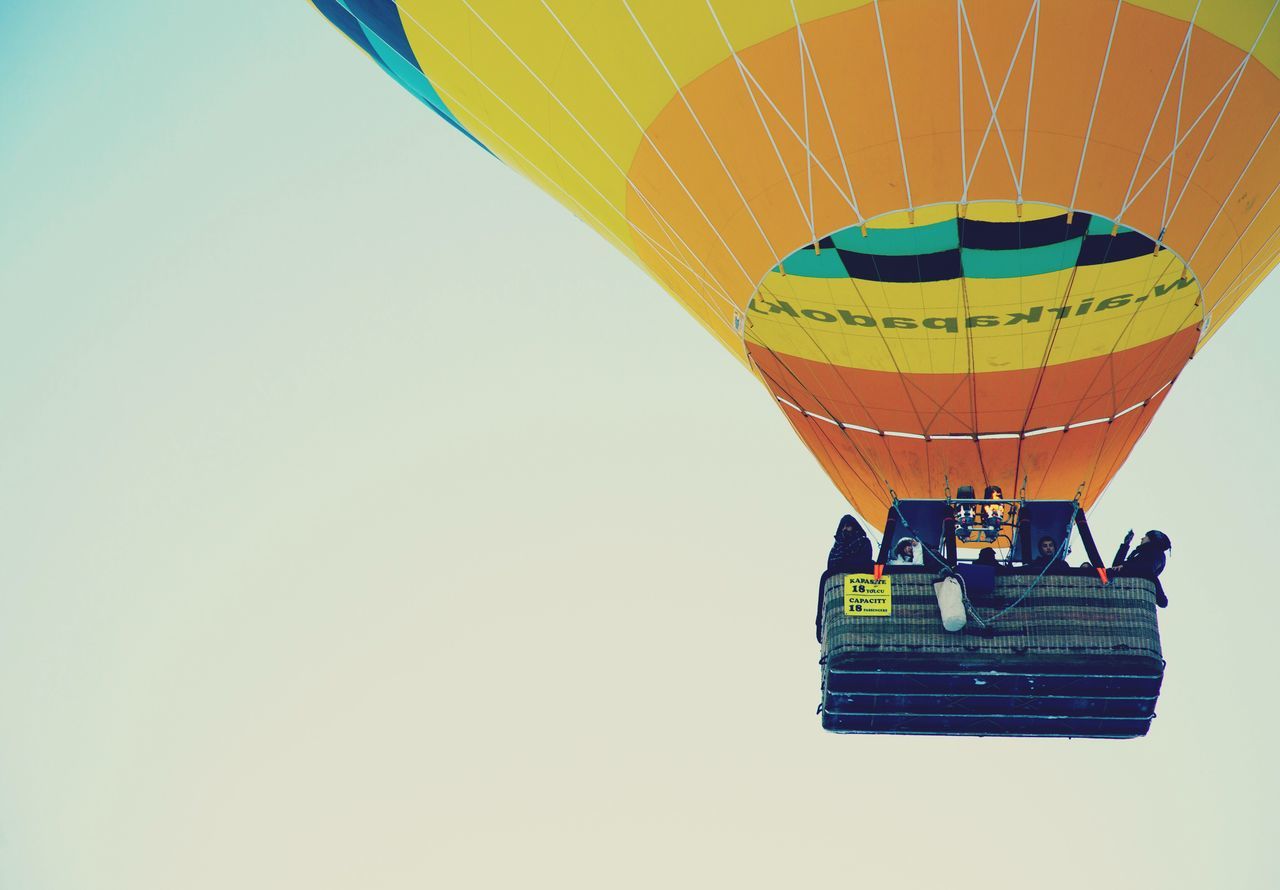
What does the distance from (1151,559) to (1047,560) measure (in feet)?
1.66

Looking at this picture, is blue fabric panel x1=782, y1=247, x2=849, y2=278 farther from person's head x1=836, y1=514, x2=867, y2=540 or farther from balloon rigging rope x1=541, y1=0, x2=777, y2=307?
person's head x1=836, y1=514, x2=867, y2=540

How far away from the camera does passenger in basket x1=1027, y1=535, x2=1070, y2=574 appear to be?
8828 mm

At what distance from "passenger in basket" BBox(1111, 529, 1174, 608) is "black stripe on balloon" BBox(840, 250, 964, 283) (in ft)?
5.43

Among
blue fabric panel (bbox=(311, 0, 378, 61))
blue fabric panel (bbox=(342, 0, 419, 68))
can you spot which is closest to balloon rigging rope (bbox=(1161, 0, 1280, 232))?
blue fabric panel (bbox=(342, 0, 419, 68))

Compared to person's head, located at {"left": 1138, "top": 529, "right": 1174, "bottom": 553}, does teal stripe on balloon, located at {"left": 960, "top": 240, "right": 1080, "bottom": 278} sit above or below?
above

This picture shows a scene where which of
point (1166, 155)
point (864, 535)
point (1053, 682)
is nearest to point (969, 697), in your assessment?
point (1053, 682)

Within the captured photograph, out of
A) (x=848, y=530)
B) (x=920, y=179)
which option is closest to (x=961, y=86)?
(x=920, y=179)

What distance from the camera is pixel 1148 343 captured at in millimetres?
9445

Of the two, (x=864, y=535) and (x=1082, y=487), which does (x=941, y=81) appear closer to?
(x=864, y=535)

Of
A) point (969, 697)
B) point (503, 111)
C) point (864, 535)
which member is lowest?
point (969, 697)

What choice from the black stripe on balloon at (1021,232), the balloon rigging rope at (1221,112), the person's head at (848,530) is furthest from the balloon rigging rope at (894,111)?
the person's head at (848,530)

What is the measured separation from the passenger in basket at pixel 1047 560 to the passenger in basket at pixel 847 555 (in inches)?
32.1

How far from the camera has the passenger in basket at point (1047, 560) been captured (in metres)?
8.83

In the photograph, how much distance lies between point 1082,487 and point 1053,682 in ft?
6.08
